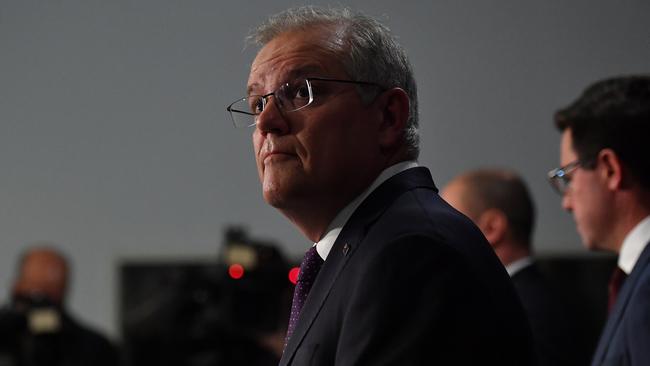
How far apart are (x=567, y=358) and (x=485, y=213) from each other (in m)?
0.55

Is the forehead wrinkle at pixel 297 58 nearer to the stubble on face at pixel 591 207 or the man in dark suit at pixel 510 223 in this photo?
the stubble on face at pixel 591 207

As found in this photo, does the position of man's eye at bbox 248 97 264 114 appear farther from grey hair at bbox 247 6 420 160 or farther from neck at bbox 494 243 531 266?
neck at bbox 494 243 531 266

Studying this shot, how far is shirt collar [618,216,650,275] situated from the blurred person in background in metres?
2.62

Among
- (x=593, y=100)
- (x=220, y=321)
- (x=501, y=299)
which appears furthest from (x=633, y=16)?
(x=501, y=299)

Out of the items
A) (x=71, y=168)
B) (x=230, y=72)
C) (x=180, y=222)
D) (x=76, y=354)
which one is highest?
(x=230, y=72)

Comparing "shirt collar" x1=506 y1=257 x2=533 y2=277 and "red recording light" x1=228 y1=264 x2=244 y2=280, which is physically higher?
"shirt collar" x1=506 y1=257 x2=533 y2=277

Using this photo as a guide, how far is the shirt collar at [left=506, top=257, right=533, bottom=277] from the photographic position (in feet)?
8.90

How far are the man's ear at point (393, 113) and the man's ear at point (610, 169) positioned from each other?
72cm

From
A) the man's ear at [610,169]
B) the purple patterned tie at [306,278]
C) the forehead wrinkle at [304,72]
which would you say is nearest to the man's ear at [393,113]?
the forehead wrinkle at [304,72]

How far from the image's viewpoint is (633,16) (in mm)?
3256

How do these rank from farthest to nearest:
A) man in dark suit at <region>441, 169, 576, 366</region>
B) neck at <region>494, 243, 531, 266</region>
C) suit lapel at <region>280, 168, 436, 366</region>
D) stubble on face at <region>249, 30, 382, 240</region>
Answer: neck at <region>494, 243, 531, 266</region> → man in dark suit at <region>441, 169, 576, 366</region> → stubble on face at <region>249, 30, 382, 240</region> → suit lapel at <region>280, 168, 436, 366</region>

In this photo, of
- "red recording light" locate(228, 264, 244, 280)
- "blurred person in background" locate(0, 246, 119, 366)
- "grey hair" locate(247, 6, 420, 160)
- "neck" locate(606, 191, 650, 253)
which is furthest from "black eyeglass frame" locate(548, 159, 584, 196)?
"blurred person in background" locate(0, 246, 119, 366)

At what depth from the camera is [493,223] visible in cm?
286

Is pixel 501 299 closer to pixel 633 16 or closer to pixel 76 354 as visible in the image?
pixel 633 16
